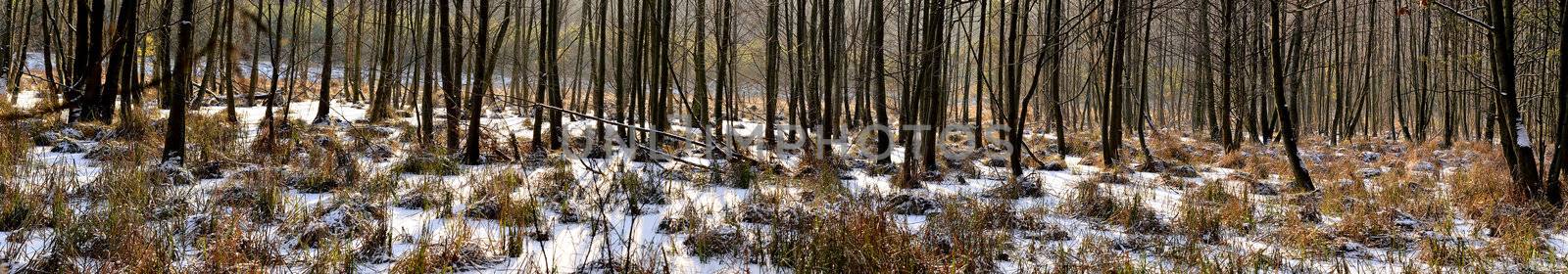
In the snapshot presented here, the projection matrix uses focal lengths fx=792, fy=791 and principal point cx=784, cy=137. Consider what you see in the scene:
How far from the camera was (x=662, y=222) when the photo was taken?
165 inches

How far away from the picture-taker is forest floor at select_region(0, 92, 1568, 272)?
125 inches

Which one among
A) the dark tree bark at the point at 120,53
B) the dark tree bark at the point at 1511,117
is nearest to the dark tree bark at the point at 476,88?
the dark tree bark at the point at 120,53

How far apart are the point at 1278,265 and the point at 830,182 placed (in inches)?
131

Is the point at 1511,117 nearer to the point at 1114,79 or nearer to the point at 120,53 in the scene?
the point at 1114,79

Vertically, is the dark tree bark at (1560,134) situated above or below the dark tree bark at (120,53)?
below

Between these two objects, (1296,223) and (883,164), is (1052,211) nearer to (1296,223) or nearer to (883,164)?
(1296,223)

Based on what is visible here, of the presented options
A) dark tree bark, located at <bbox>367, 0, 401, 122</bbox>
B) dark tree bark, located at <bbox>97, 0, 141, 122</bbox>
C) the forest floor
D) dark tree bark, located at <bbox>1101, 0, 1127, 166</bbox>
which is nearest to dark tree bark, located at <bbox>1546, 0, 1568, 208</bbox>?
the forest floor

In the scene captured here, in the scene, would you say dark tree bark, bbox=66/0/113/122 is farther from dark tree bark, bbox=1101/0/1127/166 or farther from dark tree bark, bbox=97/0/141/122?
dark tree bark, bbox=1101/0/1127/166

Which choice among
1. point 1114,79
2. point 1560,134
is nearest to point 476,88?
point 1114,79

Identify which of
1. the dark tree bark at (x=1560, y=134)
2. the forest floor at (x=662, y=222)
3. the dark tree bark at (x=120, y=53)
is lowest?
the forest floor at (x=662, y=222)

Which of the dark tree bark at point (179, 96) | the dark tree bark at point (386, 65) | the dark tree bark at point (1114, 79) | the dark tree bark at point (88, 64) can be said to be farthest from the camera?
the dark tree bark at point (386, 65)

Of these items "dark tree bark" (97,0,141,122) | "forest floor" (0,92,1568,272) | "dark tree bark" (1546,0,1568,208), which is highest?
"dark tree bark" (97,0,141,122)

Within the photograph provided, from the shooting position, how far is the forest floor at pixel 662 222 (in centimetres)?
318

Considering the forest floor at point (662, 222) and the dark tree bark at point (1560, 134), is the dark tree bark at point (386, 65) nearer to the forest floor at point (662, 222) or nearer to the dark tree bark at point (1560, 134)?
the forest floor at point (662, 222)
